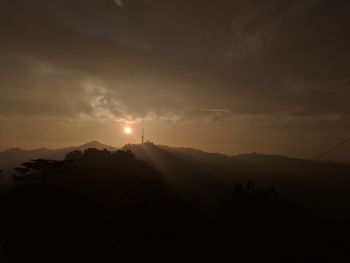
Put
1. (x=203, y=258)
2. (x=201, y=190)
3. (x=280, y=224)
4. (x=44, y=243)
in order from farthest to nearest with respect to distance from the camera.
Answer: (x=201, y=190) → (x=280, y=224) → (x=203, y=258) → (x=44, y=243)

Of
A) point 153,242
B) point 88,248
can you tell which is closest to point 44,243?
point 88,248

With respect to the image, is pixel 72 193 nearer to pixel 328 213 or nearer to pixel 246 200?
pixel 246 200

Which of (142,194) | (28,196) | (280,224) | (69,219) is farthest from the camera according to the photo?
(142,194)

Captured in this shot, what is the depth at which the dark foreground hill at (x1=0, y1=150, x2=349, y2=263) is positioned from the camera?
1676 inches

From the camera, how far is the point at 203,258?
4572 cm

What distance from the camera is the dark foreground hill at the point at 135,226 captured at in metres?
42.6

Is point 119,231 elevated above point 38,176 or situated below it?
below

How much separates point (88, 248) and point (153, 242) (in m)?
11.2

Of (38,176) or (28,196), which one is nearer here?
(28,196)

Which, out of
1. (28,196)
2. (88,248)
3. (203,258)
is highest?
(28,196)

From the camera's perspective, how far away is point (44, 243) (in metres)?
41.5

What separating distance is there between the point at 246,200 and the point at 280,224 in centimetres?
888

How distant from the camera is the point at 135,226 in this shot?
5044cm

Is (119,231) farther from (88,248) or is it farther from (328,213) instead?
(328,213)
